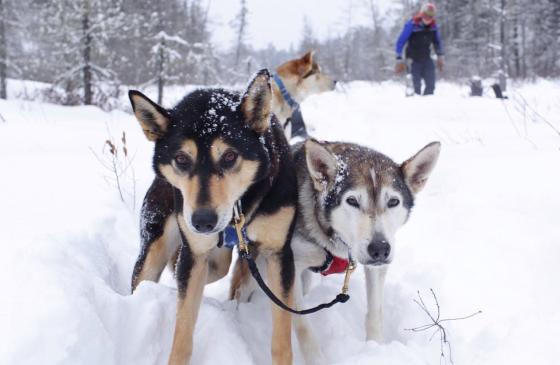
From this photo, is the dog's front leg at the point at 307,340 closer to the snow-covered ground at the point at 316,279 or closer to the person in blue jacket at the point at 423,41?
the snow-covered ground at the point at 316,279

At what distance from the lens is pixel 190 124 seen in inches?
90.0

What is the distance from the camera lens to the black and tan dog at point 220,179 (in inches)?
85.5

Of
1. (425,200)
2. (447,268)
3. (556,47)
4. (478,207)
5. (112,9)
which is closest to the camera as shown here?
(447,268)

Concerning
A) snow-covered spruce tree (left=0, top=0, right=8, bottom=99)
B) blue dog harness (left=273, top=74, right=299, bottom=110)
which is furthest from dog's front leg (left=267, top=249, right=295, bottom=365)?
snow-covered spruce tree (left=0, top=0, right=8, bottom=99)

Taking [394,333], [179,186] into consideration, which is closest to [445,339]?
[394,333]

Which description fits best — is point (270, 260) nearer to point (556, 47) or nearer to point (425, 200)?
point (425, 200)

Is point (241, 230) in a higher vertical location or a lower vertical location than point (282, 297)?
higher

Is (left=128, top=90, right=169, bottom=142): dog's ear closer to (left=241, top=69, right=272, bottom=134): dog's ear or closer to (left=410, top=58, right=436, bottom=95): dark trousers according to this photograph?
(left=241, top=69, right=272, bottom=134): dog's ear

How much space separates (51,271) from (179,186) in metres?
0.77

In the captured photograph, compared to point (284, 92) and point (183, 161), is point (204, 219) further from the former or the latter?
point (284, 92)

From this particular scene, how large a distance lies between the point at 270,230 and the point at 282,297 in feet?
1.37

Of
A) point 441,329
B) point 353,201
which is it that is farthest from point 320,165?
point 441,329

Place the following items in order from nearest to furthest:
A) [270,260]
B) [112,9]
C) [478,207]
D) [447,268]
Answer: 1. [270,260]
2. [447,268]
3. [478,207]
4. [112,9]

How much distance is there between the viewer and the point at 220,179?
218 centimetres
